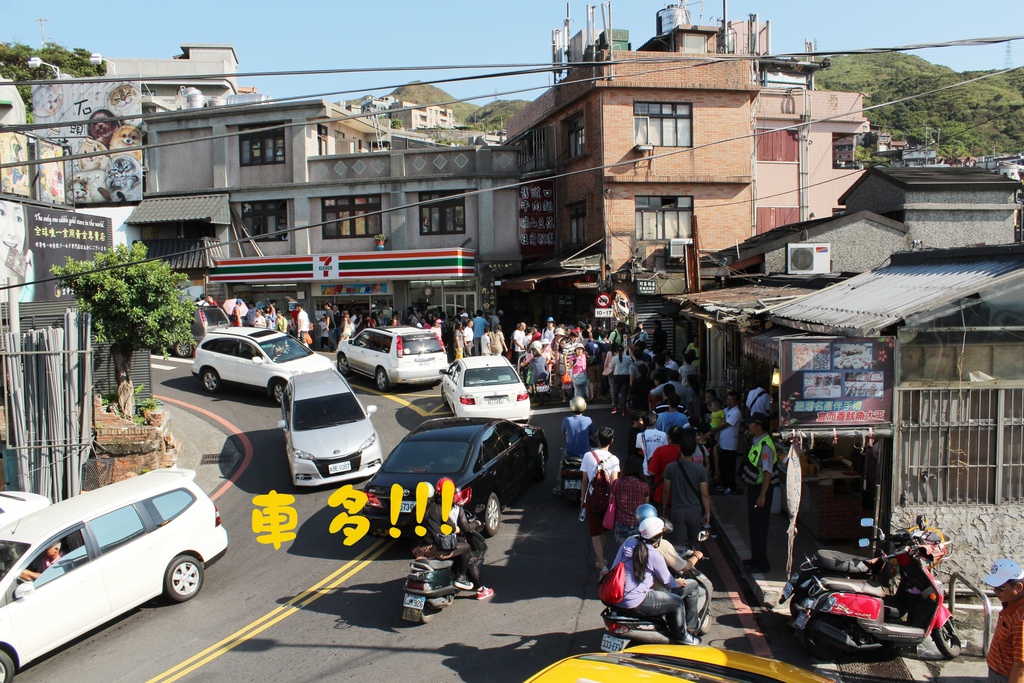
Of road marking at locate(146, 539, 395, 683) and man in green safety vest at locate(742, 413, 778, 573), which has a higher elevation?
man in green safety vest at locate(742, 413, 778, 573)

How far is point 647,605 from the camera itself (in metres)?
6.76

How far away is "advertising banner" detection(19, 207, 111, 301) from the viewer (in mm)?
19469

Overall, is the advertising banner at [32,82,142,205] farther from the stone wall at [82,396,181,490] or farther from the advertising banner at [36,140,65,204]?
the stone wall at [82,396,181,490]

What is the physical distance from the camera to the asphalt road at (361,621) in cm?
753

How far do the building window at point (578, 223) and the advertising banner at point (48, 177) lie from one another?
16.5 metres

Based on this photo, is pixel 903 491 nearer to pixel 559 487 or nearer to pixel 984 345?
pixel 984 345

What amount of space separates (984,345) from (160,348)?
1455 centimetres

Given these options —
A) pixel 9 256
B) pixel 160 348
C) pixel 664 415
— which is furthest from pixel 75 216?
pixel 664 415

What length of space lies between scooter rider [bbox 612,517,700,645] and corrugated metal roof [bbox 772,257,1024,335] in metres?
3.25

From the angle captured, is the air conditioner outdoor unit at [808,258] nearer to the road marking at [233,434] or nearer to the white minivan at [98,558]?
the road marking at [233,434]

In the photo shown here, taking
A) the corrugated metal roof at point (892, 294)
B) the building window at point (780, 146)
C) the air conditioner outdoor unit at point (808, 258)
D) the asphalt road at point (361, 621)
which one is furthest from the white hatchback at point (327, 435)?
the building window at point (780, 146)

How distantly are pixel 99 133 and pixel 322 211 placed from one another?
16702mm

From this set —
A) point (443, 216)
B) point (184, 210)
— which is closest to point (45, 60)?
point (184, 210)

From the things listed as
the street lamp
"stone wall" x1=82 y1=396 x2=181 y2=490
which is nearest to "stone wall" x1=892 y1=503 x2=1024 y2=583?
"stone wall" x1=82 y1=396 x2=181 y2=490
